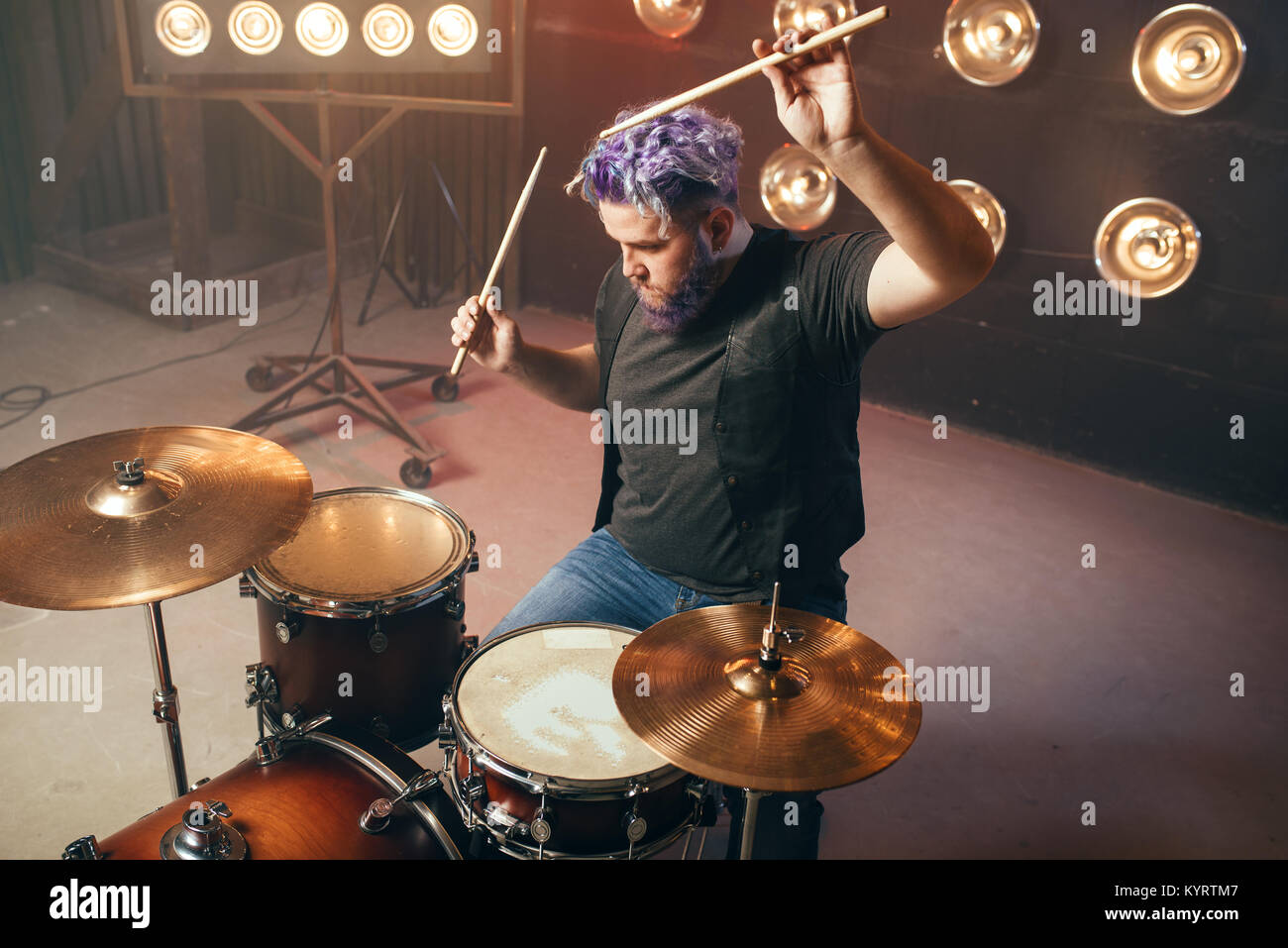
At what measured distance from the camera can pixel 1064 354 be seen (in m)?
4.23

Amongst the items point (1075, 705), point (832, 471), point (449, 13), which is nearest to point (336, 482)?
point (449, 13)

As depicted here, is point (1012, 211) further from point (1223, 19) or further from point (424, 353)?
point (424, 353)

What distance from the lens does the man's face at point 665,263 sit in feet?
6.25

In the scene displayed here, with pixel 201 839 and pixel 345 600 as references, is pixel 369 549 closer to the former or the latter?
pixel 345 600

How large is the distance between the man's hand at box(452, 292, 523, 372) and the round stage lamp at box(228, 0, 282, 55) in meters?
1.85

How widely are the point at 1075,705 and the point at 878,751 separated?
1.82m

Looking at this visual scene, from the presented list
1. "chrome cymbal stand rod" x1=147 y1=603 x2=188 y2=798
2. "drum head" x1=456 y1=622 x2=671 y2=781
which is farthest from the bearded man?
"chrome cymbal stand rod" x1=147 y1=603 x2=188 y2=798

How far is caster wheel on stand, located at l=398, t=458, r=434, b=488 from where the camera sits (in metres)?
3.83

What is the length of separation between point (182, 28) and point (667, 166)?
2.32 m

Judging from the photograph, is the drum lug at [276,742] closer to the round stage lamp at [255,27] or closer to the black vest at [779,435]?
the black vest at [779,435]

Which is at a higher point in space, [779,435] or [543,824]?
[779,435]

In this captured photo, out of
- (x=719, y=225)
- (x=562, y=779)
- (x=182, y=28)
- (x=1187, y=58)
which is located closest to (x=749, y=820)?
(x=562, y=779)

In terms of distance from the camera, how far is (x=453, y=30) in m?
3.61

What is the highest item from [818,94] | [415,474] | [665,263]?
[818,94]
